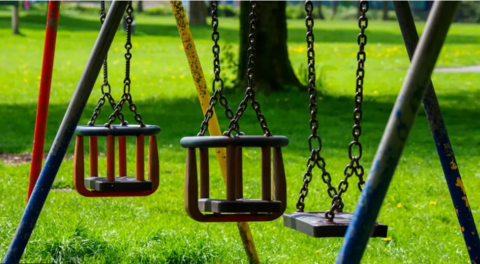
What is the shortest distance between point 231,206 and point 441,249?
8.36 feet

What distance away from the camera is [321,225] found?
9.39ft

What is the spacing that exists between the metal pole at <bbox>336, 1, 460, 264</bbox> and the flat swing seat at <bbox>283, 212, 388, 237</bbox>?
2.25 ft

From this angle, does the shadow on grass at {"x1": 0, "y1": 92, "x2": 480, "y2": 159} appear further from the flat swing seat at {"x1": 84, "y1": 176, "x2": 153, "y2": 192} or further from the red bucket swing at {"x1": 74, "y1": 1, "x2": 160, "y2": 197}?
the flat swing seat at {"x1": 84, "y1": 176, "x2": 153, "y2": 192}

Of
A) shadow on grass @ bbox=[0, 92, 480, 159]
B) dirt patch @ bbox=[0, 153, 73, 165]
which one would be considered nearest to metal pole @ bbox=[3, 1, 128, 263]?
dirt patch @ bbox=[0, 153, 73, 165]

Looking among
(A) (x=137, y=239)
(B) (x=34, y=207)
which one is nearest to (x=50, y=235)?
(A) (x=137, y=239)

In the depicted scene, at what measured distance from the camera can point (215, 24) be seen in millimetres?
3102

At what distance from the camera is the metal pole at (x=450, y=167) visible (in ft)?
11.1

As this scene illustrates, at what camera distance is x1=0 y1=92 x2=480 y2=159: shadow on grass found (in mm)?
9734

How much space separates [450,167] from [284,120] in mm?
7901

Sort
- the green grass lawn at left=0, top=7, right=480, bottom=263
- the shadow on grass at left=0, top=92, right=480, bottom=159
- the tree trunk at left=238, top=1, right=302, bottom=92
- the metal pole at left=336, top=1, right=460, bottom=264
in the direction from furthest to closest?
the tree trunk at left=238, top=1, right=302, bottom=92 < the shadow on grass at left=0, top=92, right=480, bottom=159 < the green grass lawn at left=0, top=7, right=480, bottom=263 < the metal pole at left=336, top=1, right=460, bottom=264

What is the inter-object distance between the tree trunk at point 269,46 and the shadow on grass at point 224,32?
45.8ft

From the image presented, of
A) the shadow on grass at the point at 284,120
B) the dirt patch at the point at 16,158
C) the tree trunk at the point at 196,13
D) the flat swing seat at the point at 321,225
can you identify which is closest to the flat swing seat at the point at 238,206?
the flat swing seat at the point at 321,225

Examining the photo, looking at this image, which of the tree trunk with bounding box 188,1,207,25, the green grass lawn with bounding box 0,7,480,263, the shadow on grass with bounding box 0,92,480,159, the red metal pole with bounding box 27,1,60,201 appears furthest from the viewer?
the tree trunk with bounding box 188,1,207,25

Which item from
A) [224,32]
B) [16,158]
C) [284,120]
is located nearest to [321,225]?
[16,158]
